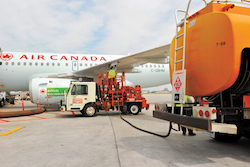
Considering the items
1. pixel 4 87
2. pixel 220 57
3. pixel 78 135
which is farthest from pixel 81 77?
pixel 220 57

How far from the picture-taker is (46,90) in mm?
10930

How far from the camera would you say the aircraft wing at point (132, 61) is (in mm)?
10398

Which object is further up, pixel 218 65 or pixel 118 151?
pixel 218 65

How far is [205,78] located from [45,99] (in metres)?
10.1

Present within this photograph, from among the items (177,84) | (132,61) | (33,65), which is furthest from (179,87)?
(33,65)

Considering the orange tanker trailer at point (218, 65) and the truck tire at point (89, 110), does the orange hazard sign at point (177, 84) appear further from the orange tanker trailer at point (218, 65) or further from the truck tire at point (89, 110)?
the truck tire at point (89, 110)

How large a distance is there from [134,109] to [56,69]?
7678 mm

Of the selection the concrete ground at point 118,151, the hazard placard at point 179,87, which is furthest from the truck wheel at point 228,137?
the hazard placard at point 179,87

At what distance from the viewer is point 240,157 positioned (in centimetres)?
367

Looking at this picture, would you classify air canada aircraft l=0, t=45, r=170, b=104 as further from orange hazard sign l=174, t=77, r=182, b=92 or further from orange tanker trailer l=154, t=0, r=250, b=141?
orange hazard sign l=174, t=77, r=182, b=92

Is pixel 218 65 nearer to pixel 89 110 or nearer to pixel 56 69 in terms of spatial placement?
pixel 89 110

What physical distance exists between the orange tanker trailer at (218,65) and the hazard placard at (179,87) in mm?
59

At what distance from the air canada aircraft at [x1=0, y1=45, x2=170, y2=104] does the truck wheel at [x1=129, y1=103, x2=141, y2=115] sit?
312 cm

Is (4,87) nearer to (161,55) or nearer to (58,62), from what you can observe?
(58,62)
